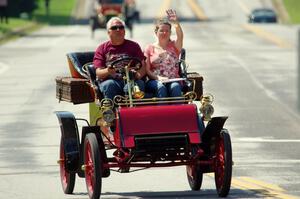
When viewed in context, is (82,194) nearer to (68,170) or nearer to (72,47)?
(68,170)

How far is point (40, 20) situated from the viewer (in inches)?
3501

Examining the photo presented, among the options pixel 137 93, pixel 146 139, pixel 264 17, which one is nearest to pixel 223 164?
pixel 146 139

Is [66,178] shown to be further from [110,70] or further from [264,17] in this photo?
[264,17]

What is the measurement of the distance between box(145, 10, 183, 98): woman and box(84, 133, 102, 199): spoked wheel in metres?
1.17

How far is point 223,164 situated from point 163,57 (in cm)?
188

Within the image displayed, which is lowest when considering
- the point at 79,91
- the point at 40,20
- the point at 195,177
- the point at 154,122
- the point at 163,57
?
the point at 40,20

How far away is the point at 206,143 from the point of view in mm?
13117

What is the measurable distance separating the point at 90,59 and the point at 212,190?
2.33 meters

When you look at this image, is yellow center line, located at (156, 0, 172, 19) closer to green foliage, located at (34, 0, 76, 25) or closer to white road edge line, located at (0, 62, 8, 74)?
green foliage, located at (34, 0, 76, 25)

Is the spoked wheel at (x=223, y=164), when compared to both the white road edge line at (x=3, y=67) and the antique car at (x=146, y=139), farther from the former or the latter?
the white road edge line at (x=3, y=67)

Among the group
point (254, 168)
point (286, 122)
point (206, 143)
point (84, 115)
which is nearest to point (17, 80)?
point (84, 115)

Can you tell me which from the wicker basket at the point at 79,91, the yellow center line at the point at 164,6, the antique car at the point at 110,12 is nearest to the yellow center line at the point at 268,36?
the antique car at the point at 110,12

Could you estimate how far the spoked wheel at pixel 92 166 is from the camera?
1241cm

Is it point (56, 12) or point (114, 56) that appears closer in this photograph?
point (114, 56)
